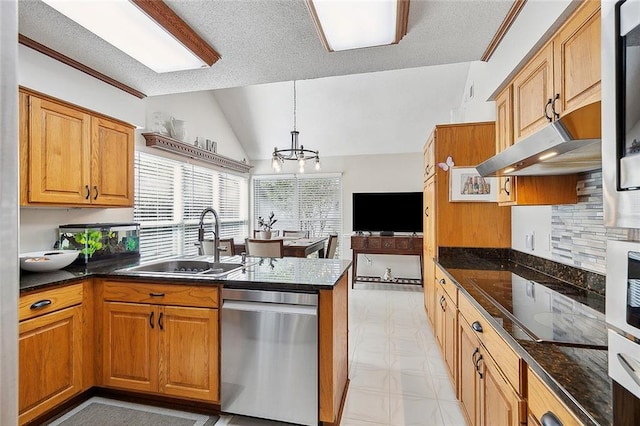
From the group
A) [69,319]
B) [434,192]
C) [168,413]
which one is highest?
[434,192]

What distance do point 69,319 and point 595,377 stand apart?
2.62 meters

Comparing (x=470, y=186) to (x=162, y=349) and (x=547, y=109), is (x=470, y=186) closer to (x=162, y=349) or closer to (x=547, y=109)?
(x=547, y=109)

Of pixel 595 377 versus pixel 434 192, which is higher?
pixel 434 192

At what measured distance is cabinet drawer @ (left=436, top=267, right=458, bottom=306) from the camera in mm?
2078

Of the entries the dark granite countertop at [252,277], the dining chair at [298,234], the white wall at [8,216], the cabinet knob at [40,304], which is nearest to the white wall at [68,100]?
the dark granite countertop at [252,277]

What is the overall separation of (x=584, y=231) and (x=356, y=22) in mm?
1754

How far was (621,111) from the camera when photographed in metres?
Result: 0.53

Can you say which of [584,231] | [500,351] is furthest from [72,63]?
[584,231]

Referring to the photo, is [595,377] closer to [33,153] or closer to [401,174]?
[33,153]

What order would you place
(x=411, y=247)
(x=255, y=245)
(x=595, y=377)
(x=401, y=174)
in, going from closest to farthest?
(x=595, y=377) → (x=255, y=245) → (x=411, y=247) → (x=401, y=174)

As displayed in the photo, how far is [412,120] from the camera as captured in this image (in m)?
5.43

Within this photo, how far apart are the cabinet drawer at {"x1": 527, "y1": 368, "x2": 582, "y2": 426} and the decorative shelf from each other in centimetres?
402

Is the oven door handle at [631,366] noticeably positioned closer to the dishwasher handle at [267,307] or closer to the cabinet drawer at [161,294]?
the dishwasher handle at [267,307]

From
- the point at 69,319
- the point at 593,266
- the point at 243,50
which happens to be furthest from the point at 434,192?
the point at 69,319
